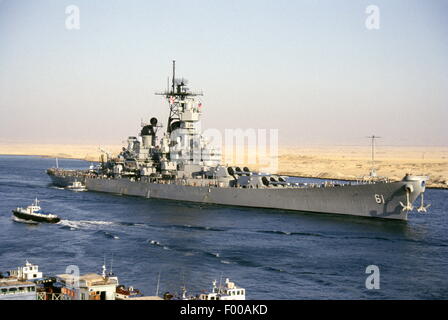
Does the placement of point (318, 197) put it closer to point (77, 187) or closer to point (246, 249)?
point (246, 249)

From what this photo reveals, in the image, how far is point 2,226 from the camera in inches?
1709

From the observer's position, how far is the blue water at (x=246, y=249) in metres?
26.9

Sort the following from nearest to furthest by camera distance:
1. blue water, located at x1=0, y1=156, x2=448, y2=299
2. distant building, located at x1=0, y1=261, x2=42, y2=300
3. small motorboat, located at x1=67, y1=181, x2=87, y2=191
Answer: distant building, located at x1=0, y1=261, x2=42, y2=300, blue water, located at x1=0, y1=156, x2=448, y2=299, small motorboat, located at x1=67, y1=181, x2=87, y2=191

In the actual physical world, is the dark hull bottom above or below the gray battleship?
below

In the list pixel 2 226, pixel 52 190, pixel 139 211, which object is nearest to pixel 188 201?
pixel 139 211

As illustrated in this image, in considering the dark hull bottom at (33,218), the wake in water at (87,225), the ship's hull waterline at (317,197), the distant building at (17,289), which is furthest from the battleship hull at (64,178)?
the distant building at (17,289)

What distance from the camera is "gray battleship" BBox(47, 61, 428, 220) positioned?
44.4 metres

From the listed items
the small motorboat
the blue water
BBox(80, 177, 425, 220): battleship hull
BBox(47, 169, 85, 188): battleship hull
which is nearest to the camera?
the blue water

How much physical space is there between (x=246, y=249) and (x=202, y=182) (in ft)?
78.4

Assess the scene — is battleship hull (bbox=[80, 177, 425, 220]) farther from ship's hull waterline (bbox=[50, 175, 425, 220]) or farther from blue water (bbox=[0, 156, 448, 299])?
blue water (bbox=[0, 156, 448, 299])

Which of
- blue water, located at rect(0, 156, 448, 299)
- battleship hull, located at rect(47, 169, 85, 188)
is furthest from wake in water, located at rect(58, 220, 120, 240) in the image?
battleship hull, located at rect(47, 169, 85, 188)

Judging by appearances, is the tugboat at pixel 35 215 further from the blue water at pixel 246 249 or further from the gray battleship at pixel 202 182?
the gray battleship at pixel 202 182

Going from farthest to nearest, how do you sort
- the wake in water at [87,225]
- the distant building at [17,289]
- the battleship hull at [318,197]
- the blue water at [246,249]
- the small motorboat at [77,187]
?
the small motorboat at [77,187] → the battleship hull at [318,197] → the wake in water at [87,225] → the blue water at [246,249] → the distant building at [17,289]
